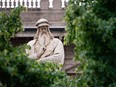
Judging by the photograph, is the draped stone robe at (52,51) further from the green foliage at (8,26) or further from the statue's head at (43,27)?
the green foliage at (8,26)

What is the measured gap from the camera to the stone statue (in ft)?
53.7

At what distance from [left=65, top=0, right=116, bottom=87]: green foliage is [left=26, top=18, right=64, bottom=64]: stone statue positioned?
4.59m

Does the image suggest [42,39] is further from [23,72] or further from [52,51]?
[23,72]

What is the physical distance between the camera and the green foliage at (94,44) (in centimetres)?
1121

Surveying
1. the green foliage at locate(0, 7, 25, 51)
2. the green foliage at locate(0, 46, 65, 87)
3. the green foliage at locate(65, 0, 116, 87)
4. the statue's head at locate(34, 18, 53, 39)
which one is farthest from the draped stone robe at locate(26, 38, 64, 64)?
the green foliage at locate(65, 0, 116, 87)

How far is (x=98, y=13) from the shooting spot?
39.0ft

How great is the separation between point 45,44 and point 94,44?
5222 mm

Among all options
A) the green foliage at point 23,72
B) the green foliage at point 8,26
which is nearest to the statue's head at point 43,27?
the green foliage at point 8,26

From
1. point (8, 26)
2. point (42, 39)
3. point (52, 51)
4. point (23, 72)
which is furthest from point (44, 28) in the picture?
point (23, 72)

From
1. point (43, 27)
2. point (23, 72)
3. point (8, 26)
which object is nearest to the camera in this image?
point (23, 72)

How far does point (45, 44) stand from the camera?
54.4 ft

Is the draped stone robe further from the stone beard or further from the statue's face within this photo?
the statue's face

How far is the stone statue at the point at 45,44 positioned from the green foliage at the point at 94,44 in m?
4.59

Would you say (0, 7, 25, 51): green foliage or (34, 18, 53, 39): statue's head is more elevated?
(0, 7, 25, 51): green foliage
